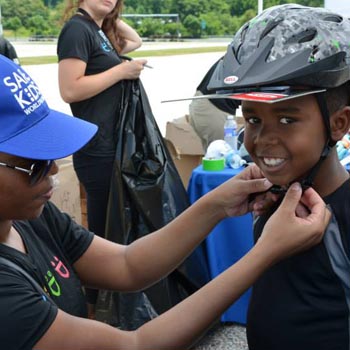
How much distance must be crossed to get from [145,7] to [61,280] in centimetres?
5186

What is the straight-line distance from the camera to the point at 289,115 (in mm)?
1396

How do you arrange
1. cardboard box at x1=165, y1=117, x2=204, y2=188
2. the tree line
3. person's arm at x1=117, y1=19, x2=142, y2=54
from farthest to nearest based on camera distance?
1. the tree line
2. cardboard box at x1=165, y1=117, x2=204, y2=188
3. person's arm at x1=117, y1=19, x2=142, y2=54

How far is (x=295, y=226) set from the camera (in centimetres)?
141

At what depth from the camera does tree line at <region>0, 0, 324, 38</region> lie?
150 ft

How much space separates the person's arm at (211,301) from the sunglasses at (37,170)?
0.34 metres

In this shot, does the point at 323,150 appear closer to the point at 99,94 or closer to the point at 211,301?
the point at 211,301

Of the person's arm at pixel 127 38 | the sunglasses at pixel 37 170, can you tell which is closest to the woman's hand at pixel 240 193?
the sunglasses at pixel 37 170

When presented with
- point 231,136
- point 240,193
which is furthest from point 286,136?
point 231,136

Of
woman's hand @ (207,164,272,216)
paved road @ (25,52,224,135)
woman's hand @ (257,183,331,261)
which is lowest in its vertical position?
paved road @ (25,52,224,135)

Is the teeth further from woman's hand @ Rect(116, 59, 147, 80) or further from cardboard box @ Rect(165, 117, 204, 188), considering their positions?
cardboard box @ Rect(165, 117, 204, 188)

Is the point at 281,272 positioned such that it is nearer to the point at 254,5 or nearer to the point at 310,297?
the point at 310,297

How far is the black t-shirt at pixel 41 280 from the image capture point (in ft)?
4.44

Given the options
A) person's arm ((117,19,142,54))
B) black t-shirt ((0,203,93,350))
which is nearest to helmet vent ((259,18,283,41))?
black t-shirt ((0,203,93,350))

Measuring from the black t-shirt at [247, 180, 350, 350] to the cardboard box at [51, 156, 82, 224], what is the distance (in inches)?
117
